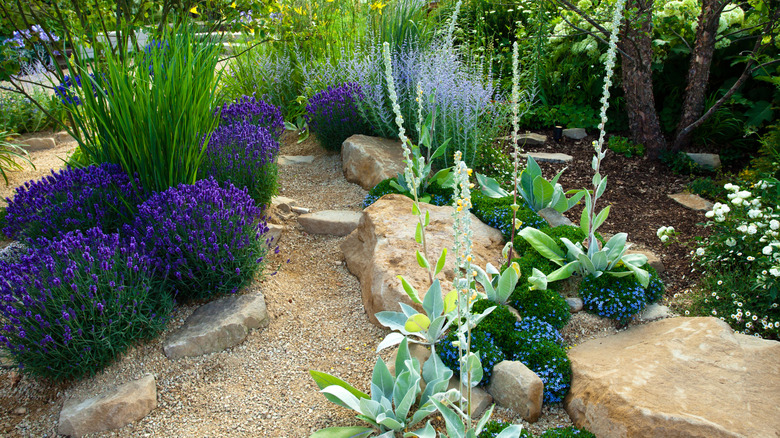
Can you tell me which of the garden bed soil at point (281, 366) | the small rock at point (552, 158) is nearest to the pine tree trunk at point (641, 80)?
the small rock at point (552, 158)

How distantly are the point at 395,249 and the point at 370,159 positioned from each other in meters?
1.44

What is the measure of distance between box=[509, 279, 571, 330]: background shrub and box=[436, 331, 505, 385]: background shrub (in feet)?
1.08

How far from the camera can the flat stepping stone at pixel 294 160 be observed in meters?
5.36

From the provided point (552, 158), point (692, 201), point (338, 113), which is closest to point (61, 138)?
point (338, 113)

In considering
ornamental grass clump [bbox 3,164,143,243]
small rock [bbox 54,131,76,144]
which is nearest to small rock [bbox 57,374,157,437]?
ornamental grass clump [bbox 3,164,143,243]

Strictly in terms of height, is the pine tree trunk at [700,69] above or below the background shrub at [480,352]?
above

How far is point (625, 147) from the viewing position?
514 cm

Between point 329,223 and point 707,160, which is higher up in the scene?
point 707,160

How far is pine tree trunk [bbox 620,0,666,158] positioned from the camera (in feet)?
15.0

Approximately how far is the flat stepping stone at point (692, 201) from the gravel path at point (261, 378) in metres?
1.98

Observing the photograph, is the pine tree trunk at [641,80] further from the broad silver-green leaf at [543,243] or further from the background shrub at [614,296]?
the background shrub at [614,296]

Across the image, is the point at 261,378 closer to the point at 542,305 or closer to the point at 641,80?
the point at 542,305

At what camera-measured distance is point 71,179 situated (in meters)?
3.33

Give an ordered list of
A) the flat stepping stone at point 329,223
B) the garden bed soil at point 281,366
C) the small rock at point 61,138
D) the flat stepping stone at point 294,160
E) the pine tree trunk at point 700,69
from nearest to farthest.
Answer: the garden bed soil at point 281,366
the flat stepping stone at point 329,223
the pine tree trunk at point 700,69
the flat stepping stone at point 294,160
the small rock at point 61,138
